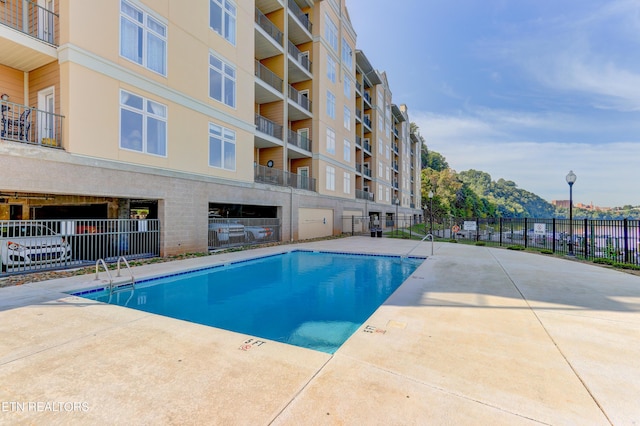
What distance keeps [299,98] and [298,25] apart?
4.96 meters

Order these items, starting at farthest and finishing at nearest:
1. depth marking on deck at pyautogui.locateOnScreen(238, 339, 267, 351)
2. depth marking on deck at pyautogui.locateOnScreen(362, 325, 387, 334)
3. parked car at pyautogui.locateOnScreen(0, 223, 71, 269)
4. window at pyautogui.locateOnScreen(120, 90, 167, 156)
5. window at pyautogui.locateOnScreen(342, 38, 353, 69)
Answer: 1. window at pyautogui.locateOnScreen(342, 38, 353, 69)
2. window at pyautogui.locateOnScreen(120, 90, 167, 156)
3. parked car at pyautogui.locateOnScreen(0, 223, 71, 269)
4. depth marking on deck at pyautogui.locateOnScreen(362, 325, 387, 334)
5. depth marking on deck at pyautogui.locateOnScreen(238, 339, 267, 351)

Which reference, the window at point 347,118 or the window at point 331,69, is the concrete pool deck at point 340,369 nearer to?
the window at point 331,69

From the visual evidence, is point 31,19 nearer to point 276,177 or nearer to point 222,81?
point 222,81

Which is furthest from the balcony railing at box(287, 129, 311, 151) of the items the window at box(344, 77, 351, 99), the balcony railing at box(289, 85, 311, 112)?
the window at box(344, 77, 351, 99)

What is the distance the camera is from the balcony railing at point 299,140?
2136 cm

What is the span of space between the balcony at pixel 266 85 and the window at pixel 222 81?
2.36 m

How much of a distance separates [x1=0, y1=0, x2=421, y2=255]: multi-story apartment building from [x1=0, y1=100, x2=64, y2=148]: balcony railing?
0.18 feet

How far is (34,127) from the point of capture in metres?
9.84

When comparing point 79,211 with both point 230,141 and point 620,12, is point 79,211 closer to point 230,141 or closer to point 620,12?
point 230,141

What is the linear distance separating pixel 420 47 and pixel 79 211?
29.1 m

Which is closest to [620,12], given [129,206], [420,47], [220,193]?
[420,47]

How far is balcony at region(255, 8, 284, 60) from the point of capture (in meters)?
17.7

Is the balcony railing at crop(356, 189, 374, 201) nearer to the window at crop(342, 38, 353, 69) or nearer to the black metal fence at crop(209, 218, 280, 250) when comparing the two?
the window at crop(342, 38, 353, 69)

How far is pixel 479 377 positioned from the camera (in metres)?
3.14
